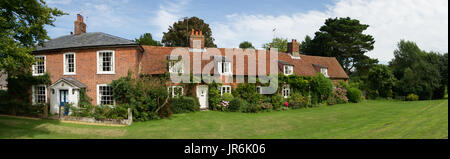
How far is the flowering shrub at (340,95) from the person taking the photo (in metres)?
29.4

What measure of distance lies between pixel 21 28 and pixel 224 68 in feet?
49.7

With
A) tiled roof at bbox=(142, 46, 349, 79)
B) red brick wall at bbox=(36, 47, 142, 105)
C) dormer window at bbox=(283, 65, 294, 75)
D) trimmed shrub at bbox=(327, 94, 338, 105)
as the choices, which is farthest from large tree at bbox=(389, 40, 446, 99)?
red brick wall at bbox=(36, 47, 142, 105)

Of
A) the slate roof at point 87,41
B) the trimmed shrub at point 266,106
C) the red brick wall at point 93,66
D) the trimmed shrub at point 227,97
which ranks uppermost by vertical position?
the slate roof at point 87,41

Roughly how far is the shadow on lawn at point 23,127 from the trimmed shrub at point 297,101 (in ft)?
64.5

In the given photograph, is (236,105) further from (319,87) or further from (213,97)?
(319,87)

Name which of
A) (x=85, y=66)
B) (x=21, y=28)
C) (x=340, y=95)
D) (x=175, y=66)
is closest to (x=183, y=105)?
(x=175, y=66)

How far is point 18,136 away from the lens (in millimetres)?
11883

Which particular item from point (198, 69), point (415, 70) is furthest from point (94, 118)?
point (415, 70)

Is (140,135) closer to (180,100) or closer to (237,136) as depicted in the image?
(237,136)

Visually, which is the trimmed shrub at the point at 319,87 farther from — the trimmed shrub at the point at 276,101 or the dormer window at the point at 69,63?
the dormer window at the point at 69,63

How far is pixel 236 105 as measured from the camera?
21.0 m

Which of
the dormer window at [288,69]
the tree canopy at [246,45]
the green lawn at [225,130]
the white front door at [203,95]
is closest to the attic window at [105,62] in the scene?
the green lawn at [225,130]

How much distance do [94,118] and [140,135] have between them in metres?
5.30
